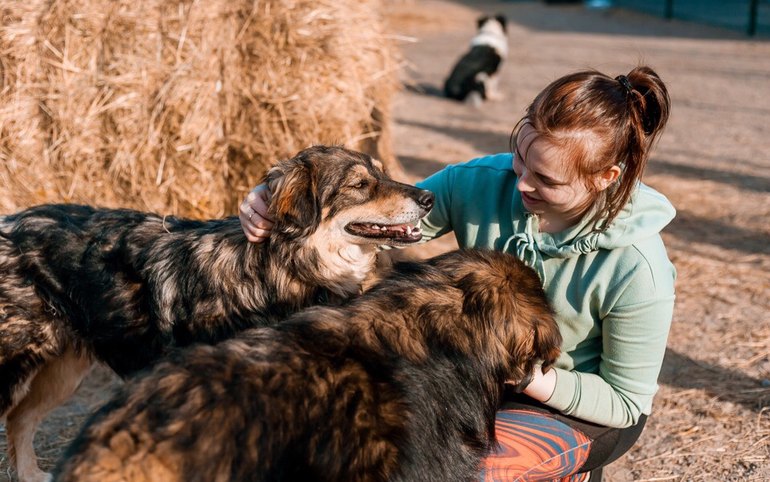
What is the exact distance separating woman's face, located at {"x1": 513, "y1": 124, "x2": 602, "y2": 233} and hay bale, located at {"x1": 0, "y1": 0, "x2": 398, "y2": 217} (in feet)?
10.7

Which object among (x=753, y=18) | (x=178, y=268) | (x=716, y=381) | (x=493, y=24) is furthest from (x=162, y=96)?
(x=753, y=18)

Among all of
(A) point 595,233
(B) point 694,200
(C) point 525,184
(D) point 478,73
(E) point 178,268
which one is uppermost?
(C) point 525,184

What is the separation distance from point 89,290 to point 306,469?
166 centimetres

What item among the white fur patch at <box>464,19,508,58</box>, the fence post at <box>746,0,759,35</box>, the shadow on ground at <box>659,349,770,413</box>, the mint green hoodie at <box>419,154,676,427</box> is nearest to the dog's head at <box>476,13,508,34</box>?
the white fur patch at <box>464,19,508,58</box>

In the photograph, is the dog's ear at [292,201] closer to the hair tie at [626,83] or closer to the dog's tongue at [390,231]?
the dog's tongue at [390,231]

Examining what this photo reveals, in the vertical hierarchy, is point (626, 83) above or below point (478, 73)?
above

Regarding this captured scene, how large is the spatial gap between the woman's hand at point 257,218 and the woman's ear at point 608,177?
52.4 inches

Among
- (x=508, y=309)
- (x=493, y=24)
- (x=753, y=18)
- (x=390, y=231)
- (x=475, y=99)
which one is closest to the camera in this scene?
(x=508, y=309)

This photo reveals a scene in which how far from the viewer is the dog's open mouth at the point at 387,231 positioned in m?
3.44

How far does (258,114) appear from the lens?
5.85 metres

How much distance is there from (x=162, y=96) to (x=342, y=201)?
8.85ft

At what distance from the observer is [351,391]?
225cm

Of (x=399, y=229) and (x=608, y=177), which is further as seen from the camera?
(x=399, y=229)

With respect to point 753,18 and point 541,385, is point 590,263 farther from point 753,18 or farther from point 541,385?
point 753,18
